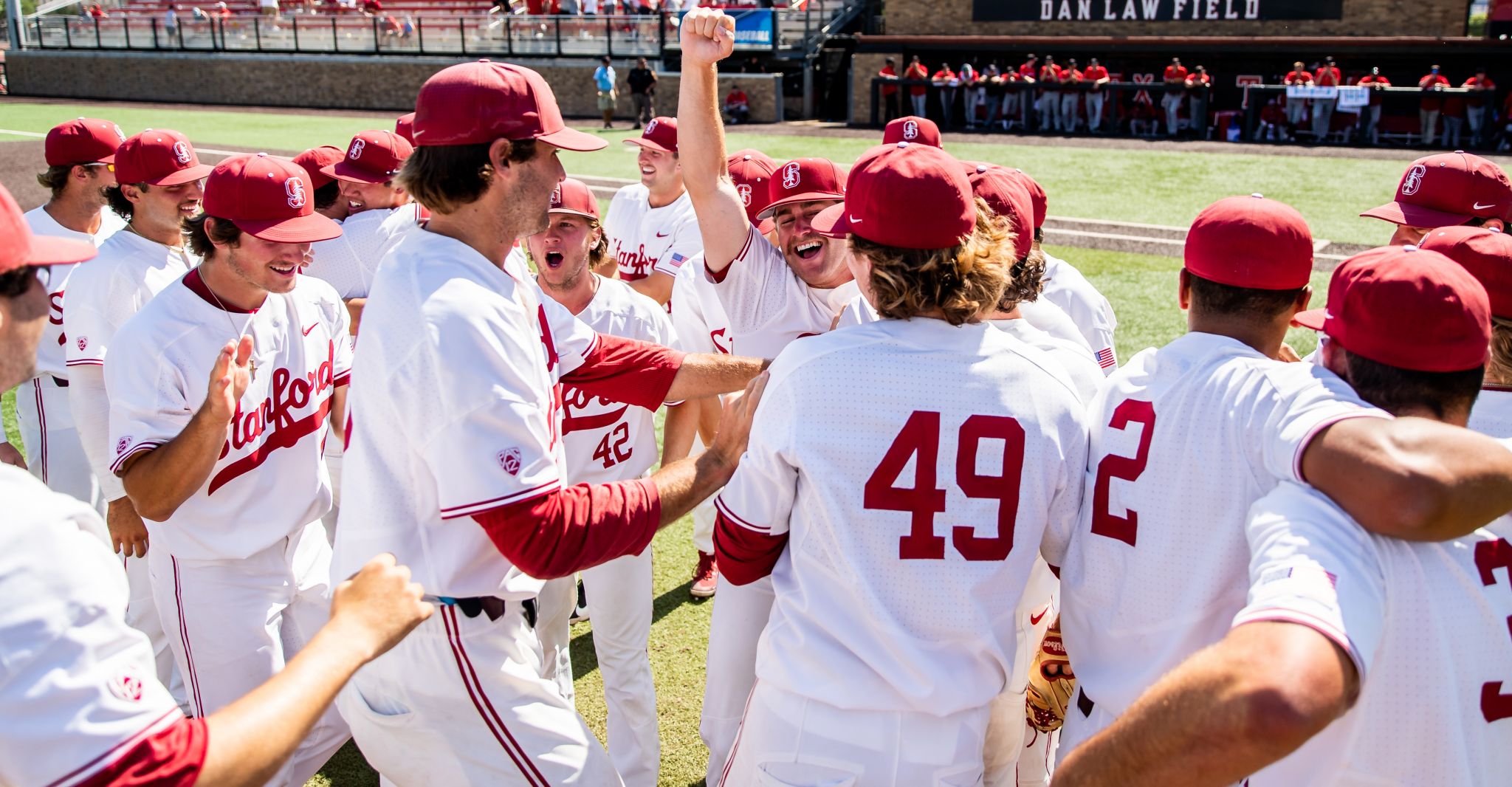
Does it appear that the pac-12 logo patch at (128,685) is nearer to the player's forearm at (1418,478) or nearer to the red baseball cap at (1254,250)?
the player's forearm at (1418,478)

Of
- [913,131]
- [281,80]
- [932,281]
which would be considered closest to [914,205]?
[932,281]

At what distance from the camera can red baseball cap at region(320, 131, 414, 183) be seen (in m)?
5.58

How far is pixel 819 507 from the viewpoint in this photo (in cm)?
227

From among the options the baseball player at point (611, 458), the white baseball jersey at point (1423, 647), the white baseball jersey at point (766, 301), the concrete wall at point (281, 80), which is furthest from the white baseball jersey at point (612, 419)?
the concrete wall at point (281, 80)

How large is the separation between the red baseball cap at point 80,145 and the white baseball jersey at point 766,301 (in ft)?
10.1

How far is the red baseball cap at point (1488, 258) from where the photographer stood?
8.95 feet

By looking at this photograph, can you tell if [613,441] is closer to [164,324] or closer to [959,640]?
[164,324]

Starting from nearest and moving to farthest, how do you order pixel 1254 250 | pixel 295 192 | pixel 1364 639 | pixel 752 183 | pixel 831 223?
1. pixel 1364 639
2. pixel 1254 250
3. pixel 831 223
4. pixel 295 192
5. pixel 752 183

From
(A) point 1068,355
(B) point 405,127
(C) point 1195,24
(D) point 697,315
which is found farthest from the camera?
(C) point 1195,24

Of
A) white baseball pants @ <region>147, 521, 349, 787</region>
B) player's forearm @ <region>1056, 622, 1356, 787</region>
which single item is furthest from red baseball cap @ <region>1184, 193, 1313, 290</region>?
white baseball pants @ <region>147, 521, 349, 787</region>

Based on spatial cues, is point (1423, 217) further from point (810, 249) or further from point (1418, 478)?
point (1418, 478)

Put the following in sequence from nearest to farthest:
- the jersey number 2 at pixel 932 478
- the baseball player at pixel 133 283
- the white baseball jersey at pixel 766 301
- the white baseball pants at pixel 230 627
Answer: the jersey number 2 at pixel 932 478
the white baseball pants at pixel 230 627
the white baseball jersey at pixel 766 301
the baseball player at pixel 133 283

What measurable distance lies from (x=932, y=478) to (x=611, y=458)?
6.98 ft

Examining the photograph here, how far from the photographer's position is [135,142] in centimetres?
443
